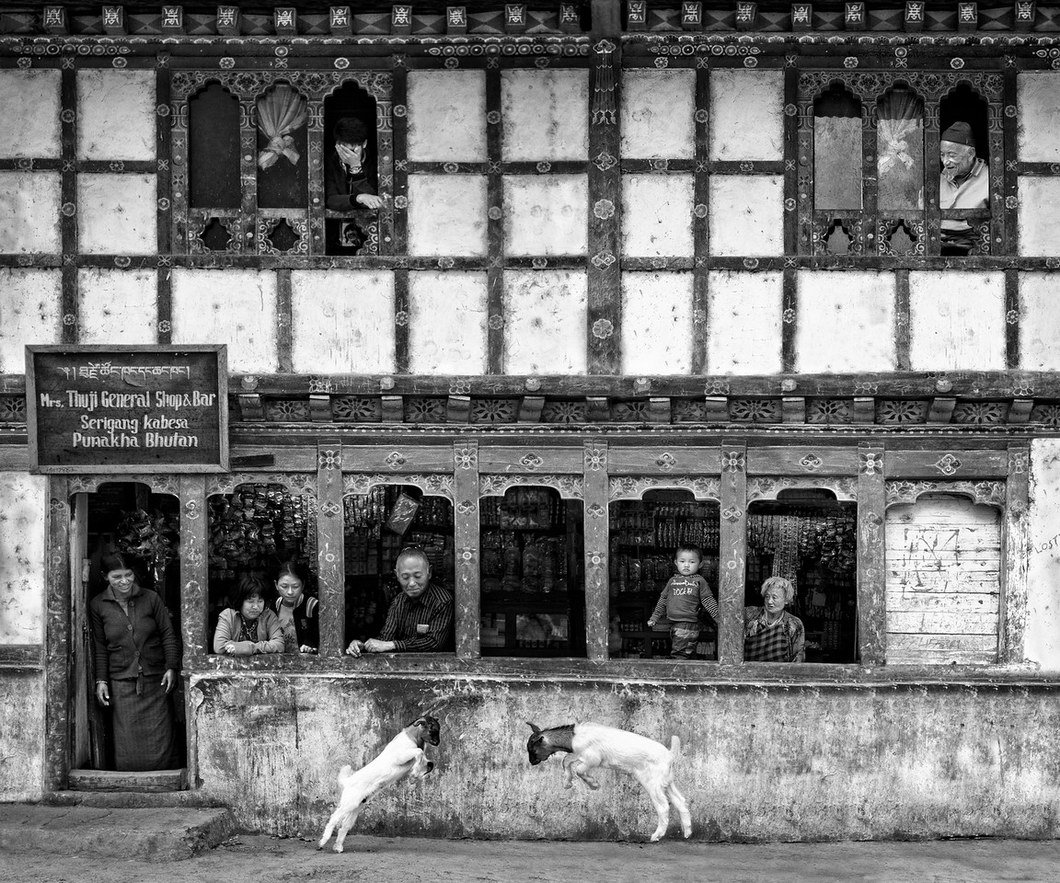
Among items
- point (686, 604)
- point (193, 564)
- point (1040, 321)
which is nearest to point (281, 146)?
point (193, 564)

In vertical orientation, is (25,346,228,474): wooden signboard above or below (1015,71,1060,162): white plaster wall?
below

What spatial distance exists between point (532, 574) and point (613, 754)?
3297 mm

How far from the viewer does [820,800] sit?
11625 millimetres

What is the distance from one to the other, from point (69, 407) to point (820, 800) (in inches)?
264

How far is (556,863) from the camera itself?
11.0m

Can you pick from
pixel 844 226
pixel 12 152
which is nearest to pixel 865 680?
pixel 844 226

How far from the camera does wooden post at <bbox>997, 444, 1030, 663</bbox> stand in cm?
1166

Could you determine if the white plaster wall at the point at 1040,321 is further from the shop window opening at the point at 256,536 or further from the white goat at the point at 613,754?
the shop window opening at the point at 256,536

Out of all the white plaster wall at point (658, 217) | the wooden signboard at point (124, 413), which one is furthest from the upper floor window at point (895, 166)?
the wooden signboard at point (124, 413)

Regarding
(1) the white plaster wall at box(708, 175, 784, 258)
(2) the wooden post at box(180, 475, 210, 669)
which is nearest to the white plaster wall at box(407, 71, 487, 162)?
(1) the white plaster wall at box(708, 175, 784, 258)

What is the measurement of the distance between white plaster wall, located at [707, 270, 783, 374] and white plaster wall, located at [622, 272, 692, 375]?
0.62 feet

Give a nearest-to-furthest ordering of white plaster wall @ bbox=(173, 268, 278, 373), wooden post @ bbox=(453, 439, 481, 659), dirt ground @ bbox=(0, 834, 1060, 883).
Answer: dirt ground @ bbox=(0, 834, 1060, 883) → white plaster wall @ bbox=(173, 268, 278, 373) → wooden post @ bbox=(453, 439, 481, 659)

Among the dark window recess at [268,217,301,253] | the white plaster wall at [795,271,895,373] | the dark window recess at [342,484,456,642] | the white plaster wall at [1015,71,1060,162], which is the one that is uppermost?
the white plaster wall at [1015,71,1060,162]

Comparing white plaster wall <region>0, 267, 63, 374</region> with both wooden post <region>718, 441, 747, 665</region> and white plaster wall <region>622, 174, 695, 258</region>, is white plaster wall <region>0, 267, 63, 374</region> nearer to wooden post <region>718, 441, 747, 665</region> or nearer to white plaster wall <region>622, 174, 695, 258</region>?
white plaster wall <region>622, 174, 695, 258</region>
